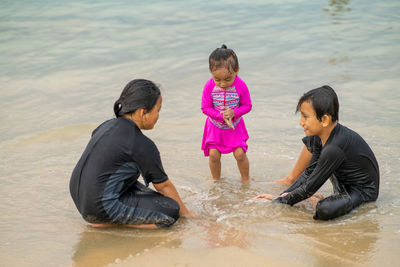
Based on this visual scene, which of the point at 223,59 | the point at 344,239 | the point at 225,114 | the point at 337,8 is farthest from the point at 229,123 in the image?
the point at 337,8

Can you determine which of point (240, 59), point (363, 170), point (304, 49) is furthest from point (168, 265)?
point (304, 49)

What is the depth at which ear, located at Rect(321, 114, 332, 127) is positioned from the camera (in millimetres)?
3363

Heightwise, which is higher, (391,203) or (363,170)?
(363,170)

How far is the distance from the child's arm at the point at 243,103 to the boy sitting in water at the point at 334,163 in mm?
771

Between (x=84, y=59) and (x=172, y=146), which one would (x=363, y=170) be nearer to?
(x=172, y=146)

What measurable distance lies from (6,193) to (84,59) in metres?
4.84

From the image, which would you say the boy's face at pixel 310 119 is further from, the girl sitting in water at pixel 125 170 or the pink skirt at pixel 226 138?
the girl sitting in water at pixel 125 170

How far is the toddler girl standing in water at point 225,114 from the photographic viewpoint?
4.11 m

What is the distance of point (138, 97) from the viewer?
3264 mm

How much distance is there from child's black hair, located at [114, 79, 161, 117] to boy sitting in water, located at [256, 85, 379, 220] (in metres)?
1.11

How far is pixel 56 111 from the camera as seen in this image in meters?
6.28

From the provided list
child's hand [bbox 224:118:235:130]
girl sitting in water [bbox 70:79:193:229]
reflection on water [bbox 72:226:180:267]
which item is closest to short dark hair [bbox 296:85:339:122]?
child's hand [bbox 224:118:235:130]

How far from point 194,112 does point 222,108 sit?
189 cm

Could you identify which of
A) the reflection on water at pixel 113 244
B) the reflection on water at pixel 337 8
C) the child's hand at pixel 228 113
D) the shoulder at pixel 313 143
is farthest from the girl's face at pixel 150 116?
the reflection on water at pixel 337 8
